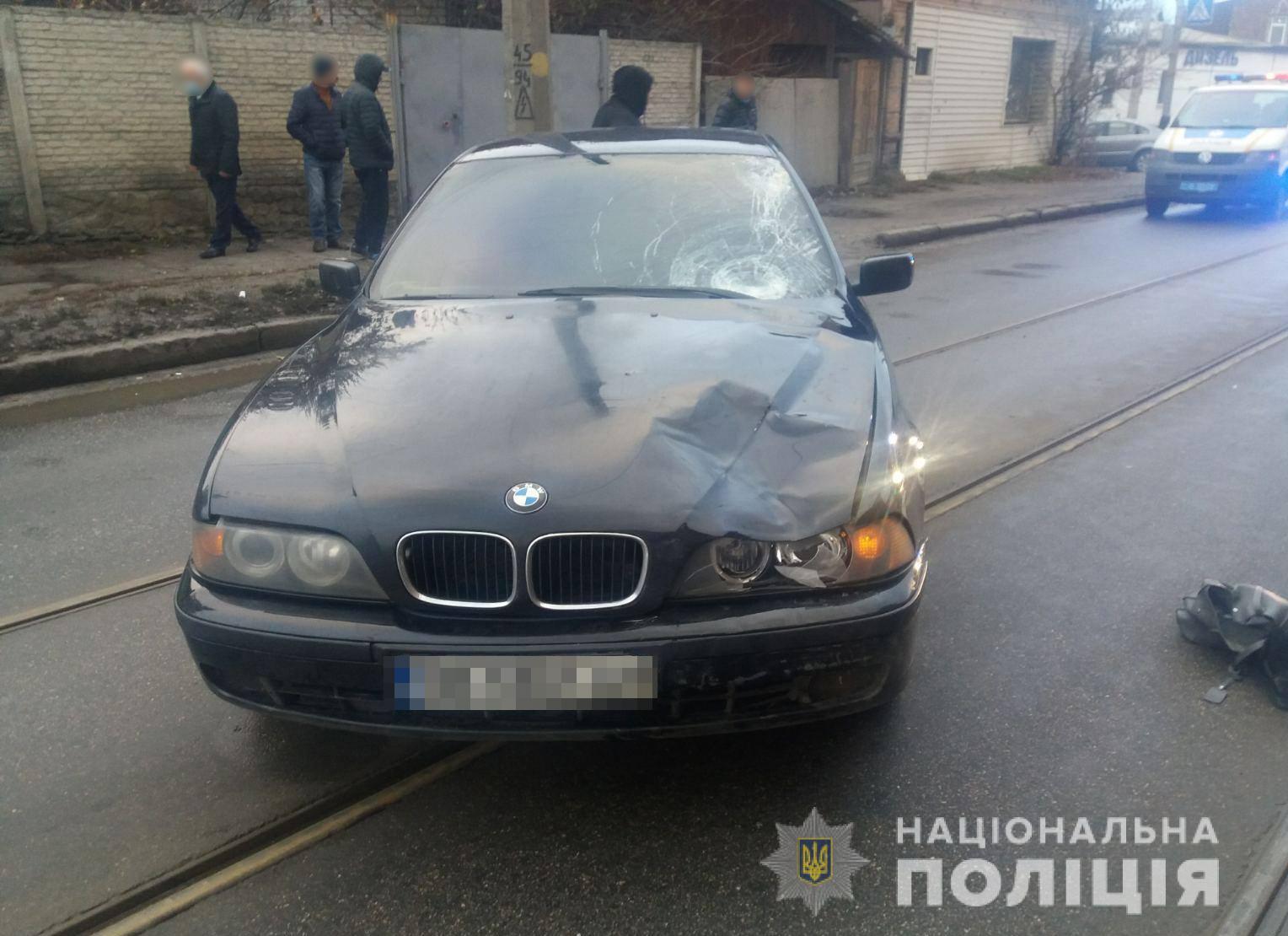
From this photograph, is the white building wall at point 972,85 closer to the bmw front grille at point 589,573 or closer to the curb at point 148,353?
the curb at point 148,353

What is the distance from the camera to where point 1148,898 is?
2494 millimetres

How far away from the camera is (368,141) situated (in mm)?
10539

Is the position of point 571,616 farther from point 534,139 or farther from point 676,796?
point 534,139

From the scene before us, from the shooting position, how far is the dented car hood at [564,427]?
251 centimetres

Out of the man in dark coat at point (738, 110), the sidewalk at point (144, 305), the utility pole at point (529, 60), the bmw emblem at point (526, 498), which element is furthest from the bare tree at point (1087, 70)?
the bmw emblem at point (526, 498)

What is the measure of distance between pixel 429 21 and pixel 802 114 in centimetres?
636

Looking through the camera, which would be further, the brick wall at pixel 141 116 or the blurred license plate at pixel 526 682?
the brick wall at pixel 141 116

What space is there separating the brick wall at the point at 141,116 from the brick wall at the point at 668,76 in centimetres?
404

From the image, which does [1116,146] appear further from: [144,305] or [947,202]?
[144,305]

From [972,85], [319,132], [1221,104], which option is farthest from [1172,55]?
[319,132]

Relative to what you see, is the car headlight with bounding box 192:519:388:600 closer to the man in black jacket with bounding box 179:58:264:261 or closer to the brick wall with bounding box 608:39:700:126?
the man in black jacket with bounding box 179:58:264:261

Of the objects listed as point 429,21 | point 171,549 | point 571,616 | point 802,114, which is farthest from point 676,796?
point 802,114

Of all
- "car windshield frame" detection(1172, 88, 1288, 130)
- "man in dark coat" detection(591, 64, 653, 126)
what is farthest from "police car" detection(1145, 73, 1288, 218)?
"man in dark coat" detection(591, 64, 653, 126)

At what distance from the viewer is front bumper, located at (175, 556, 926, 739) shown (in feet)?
7.99
